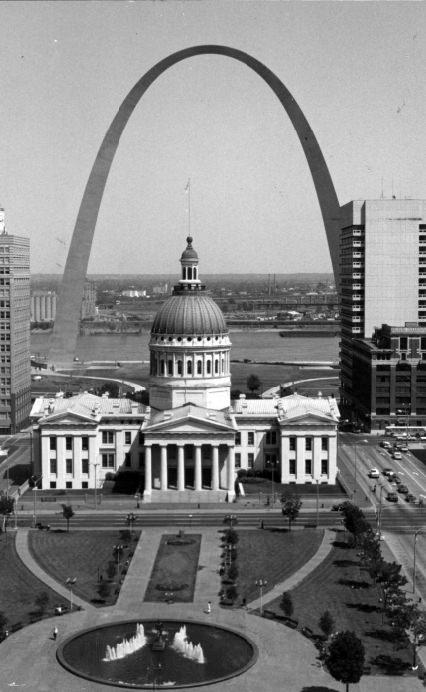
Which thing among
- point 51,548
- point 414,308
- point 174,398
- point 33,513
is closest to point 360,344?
point 414,308

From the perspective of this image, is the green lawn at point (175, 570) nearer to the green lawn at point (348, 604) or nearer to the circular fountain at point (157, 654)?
the circular fountain at point (157, 654)

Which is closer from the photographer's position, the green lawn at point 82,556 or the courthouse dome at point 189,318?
the green lawn at point 82,556

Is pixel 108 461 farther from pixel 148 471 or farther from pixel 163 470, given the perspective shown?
pixel 163 470

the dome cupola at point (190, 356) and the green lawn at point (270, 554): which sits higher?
the dome cupola at point (190, 356)

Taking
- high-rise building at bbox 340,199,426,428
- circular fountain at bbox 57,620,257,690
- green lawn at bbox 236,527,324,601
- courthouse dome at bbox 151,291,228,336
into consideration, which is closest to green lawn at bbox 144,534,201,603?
green lawn at bbox 236,527,324,601

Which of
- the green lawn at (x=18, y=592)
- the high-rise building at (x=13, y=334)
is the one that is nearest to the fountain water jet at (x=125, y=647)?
the green lawn at (x=18, y=592)

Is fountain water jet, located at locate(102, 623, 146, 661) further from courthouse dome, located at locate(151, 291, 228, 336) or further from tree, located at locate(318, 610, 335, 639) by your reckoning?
courthouse dome, located at locate(151, 291, 228, 336)

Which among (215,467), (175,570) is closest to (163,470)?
(215,467)
